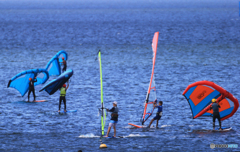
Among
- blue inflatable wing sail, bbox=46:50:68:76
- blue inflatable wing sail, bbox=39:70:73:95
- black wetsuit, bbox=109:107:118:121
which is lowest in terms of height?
black wetsuit, bbox=109:107:118:121

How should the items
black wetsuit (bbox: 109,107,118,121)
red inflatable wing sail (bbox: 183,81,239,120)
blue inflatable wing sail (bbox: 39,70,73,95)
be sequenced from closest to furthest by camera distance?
black wetsuit (bbox: 109,107,118,121) < red inflatable wing sail (bbox: 183,81,239,120) < blue inflatable wing sail (bbox: 39,70,73,95)

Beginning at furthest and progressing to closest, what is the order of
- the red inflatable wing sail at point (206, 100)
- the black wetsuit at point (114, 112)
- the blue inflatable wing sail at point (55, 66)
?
the blue inflatable wing sail at point (55, 66) < the red inflatable wing sail at point (206, 100) < the black wetsuit at point (114, 112)

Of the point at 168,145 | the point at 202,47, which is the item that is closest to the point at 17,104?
the point at 168,145

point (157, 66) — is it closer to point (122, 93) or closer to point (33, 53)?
point (122, 93)

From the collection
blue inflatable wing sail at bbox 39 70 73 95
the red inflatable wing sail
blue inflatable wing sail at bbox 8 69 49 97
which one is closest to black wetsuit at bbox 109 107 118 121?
the red inflatable wing sail

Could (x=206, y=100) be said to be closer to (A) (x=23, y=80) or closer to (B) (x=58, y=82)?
(B) (x=58, y=82)

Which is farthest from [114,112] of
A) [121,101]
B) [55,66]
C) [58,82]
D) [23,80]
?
[55,66]

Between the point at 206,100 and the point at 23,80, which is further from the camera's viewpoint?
the point at 23,80

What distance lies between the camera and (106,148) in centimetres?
2583

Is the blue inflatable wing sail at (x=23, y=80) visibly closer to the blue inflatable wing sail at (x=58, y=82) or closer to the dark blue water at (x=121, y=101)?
the dark blue water at (x=121, y=101)

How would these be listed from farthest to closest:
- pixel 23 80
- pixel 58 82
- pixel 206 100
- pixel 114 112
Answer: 1. pixel 23 80
2. pixel 58 82
3. pixel 206 100
4. pixel 114 112

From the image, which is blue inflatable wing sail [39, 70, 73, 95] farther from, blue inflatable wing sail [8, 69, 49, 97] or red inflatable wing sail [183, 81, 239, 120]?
red inflatable wing sail [183, 81, 239, 120]

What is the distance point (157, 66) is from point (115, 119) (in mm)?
37351

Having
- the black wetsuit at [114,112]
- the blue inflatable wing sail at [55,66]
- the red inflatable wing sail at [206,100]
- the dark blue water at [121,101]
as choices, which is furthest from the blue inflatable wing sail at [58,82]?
the blue inflatable wing sail at [55,66]
